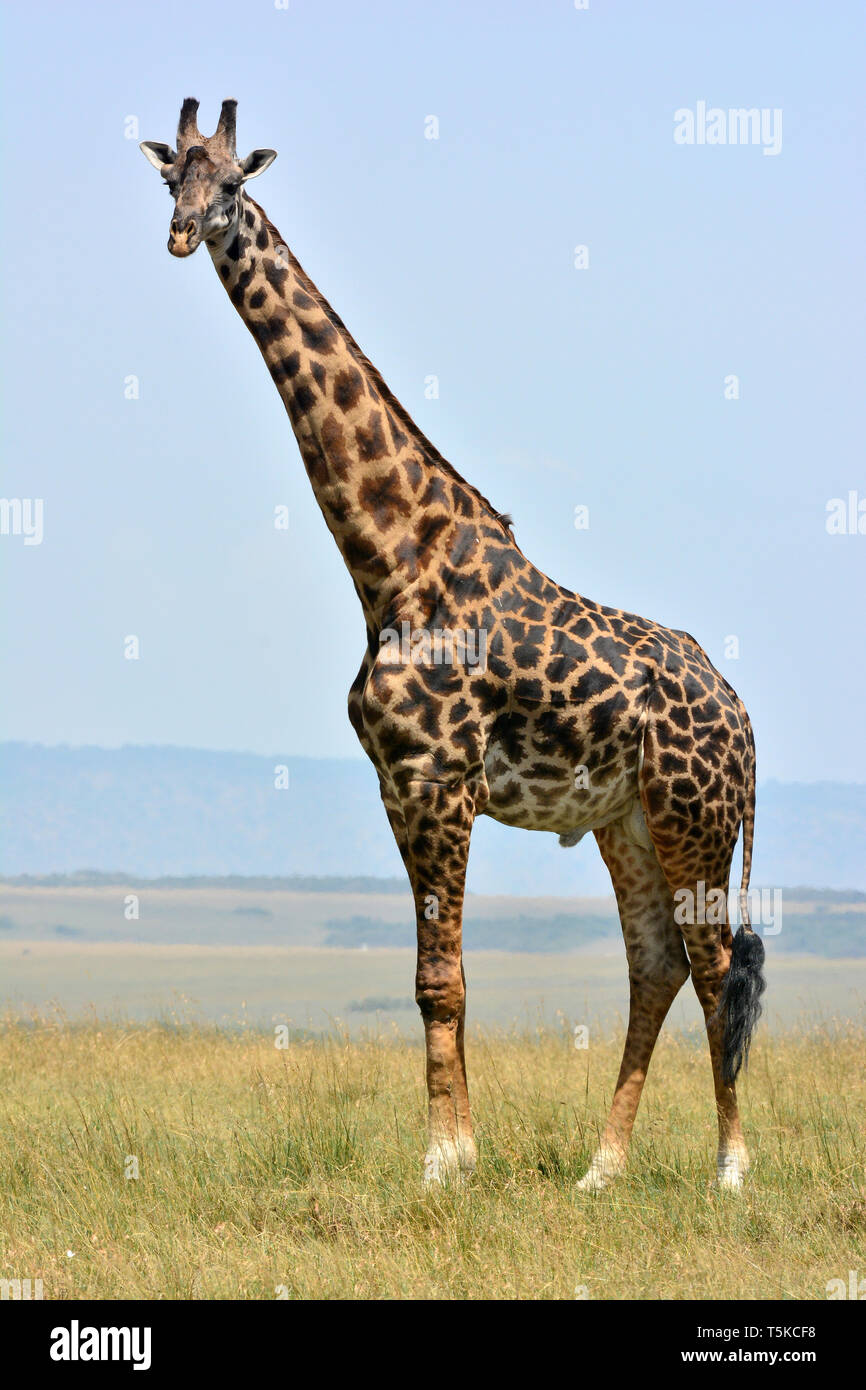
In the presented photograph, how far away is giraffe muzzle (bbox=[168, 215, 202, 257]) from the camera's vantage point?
8.45 meters

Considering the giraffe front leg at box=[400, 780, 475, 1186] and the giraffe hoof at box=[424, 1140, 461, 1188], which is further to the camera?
the giraffe front leg at box=[400, 780, 475, 1186]

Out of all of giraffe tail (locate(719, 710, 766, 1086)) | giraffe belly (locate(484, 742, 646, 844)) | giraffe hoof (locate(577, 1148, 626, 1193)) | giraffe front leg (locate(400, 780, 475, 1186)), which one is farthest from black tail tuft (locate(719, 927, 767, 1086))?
giraffe front leg (locate(400, 780, 475, 1186))

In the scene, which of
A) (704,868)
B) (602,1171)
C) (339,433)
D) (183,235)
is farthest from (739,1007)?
(183,235)

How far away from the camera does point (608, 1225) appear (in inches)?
316

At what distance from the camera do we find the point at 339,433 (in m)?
9.01

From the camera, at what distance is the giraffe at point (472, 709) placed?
8.61 meters

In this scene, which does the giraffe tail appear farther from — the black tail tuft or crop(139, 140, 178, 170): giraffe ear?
crop(139, 140, 178, 170): giraffe ear

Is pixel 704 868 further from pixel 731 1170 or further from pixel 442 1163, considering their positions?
pixel 442 1163

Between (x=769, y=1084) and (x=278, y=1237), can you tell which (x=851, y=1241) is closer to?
(x=278, y=1237)

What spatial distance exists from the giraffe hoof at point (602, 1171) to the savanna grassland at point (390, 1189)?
128mm

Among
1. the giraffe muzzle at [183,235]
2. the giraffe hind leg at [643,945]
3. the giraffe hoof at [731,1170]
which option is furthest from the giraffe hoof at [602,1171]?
the giraffe muzzle at [183,235]

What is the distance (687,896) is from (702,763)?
85 centimetres

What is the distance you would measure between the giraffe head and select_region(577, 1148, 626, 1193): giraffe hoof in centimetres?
584

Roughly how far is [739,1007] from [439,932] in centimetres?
211
